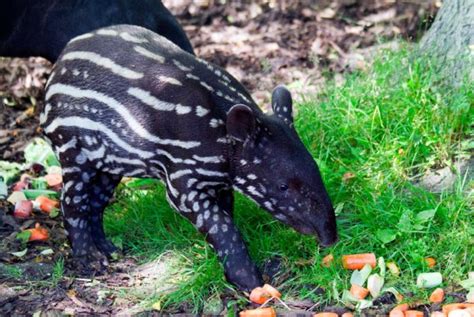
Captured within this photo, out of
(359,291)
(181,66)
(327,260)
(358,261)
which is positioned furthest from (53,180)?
(359,291)

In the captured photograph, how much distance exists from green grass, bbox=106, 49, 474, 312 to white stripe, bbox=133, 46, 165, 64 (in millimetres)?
1039

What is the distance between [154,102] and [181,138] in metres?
0.26

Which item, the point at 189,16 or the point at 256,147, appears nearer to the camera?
the point at 256,147

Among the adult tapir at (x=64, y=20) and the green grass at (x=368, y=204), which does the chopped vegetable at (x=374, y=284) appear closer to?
the green grass at (x=368, y=204)

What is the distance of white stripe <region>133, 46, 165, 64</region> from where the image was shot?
514 centimetres

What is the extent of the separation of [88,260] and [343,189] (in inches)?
63.0

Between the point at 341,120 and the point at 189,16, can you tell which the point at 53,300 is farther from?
the point at 189,16

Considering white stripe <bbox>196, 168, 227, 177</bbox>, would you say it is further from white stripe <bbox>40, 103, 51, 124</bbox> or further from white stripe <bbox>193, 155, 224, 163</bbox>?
white stripe <bbox>40, 103, 51, 124</bbox>

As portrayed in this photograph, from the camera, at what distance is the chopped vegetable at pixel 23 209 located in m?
6.08

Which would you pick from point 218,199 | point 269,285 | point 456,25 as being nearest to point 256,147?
point 218,199

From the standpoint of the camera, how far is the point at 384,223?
5.36 m

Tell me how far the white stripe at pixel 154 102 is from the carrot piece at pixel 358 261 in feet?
3.96

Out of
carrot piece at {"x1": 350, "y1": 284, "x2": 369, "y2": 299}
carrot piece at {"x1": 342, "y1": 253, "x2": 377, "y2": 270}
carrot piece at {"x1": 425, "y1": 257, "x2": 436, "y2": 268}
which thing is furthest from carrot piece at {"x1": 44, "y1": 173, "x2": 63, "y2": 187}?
carrot piece at {"x1": 425, "y1": 257, "x2": 436, "y2": 268}

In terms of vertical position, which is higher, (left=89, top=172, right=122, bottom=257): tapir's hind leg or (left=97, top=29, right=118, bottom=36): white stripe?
(left=97, top=29, right=118, bottom=36): white stripe
